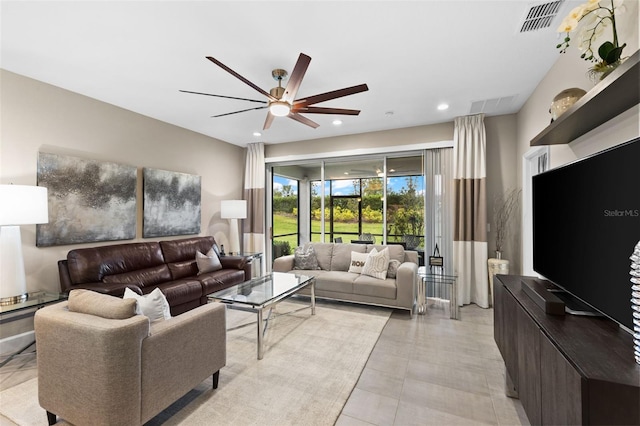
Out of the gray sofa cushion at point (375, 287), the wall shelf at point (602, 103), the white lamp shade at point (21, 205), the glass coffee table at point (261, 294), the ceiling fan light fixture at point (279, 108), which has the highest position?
the ceiling fan light fixture at point (279, 108)

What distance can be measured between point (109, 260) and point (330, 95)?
3253mm

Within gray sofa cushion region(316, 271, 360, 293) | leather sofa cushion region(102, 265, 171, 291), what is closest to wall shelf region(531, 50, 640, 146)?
gray sofa cushion region(316, 271, 360, 293)

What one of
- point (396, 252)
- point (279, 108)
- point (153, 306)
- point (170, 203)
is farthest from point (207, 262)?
point (396, 252)

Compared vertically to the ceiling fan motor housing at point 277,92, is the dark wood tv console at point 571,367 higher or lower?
lower

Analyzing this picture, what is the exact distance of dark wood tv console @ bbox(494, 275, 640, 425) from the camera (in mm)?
906

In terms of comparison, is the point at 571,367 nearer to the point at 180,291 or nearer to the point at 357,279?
the point at 357,279

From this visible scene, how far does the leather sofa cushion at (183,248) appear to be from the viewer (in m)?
4.21

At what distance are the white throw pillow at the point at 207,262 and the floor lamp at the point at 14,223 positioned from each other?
1896 mm

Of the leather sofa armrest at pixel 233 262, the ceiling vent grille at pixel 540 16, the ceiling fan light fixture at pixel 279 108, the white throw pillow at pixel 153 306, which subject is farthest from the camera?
the leather sofa armrest at pixel 233 262

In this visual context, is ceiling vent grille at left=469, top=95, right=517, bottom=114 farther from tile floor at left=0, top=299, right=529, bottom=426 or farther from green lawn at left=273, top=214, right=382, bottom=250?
tile floor at left=0, top=299, right=529, bottom=426

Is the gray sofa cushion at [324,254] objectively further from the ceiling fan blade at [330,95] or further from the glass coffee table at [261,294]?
the ceiling fan blade at [330,95]

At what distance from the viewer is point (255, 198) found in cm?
593

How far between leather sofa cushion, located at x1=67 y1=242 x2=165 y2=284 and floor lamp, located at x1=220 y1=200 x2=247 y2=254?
53.5 inches

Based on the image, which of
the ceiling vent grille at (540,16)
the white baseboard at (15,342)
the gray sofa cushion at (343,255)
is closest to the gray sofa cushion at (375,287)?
the gray sofa cushion at (343,255)
